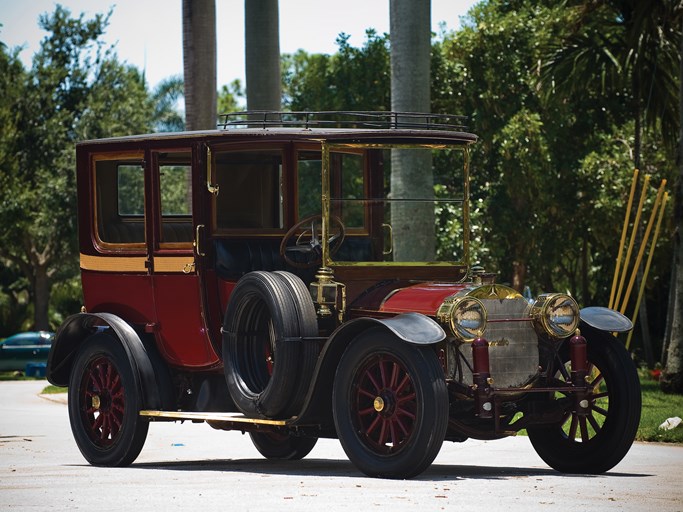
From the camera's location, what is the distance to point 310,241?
11984 millimetres

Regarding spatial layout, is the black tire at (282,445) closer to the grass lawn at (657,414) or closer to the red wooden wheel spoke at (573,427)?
the red wooden wheel spoke at (573,427)

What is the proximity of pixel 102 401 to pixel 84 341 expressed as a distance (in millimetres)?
552

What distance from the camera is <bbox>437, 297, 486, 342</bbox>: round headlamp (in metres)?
10.4

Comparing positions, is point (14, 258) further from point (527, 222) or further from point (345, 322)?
point (345, 322)

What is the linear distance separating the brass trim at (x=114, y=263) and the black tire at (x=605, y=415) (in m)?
3.55

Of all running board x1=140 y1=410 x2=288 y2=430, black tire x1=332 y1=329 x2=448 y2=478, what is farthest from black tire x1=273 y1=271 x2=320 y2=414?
black tire x1=332 y1=329 x2=448 y2=478

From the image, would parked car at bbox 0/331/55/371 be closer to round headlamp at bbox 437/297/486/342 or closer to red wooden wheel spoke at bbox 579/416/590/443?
red wooden wheel spoke at bbox 579/416/590/443

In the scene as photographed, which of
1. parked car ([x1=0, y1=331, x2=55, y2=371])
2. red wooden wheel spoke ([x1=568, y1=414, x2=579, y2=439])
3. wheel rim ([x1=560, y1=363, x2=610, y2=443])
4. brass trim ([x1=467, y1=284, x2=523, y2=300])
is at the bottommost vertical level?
parked car ([x1=0, y1=331, x2=55, y2=371])

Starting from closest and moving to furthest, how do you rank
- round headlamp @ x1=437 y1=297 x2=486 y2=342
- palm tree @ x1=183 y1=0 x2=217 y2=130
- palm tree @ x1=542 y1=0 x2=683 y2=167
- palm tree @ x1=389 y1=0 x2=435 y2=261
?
round headlamp @ x1=437 y1=297 x2=486 y2=342 < palm tree @ x1=389 y1=0 x2=435 y2=261 < palm tree @ x1=183 y1=0 x2=217 y2=130 < palm tree @ x1=542 y1=0 x2=683 y2=167

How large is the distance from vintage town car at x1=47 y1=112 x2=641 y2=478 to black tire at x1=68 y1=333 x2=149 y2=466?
0.02 metres

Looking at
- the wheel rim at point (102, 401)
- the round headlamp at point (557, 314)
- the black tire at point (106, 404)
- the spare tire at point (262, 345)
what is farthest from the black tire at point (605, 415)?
the wheel rim at point (102, 401)

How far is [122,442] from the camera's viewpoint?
40.1 feet

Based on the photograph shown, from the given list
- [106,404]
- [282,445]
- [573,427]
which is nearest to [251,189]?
[106,404]

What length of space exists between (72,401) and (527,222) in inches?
792
